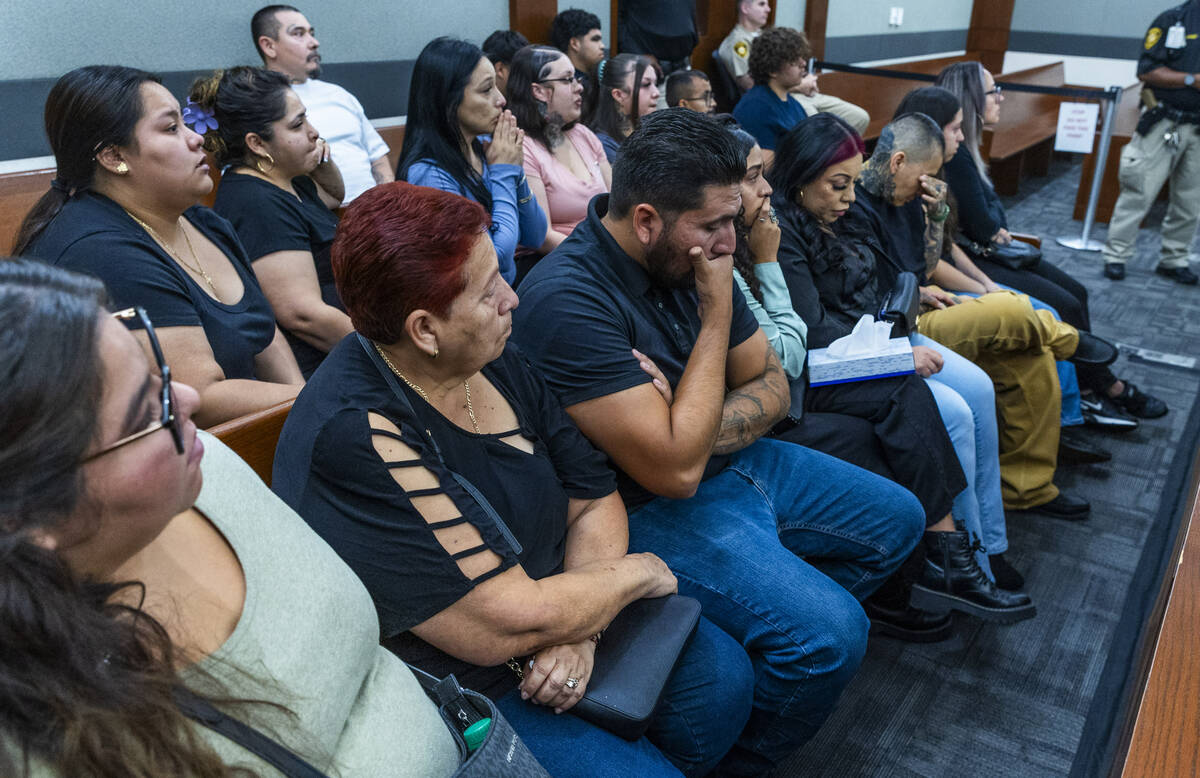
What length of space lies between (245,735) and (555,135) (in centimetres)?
251

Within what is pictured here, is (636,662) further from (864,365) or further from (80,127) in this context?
(80,127)

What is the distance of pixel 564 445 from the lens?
1316 millimetres

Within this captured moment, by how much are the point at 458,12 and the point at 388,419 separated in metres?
3.31

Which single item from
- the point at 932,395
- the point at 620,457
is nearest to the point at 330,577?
the point at 620,457

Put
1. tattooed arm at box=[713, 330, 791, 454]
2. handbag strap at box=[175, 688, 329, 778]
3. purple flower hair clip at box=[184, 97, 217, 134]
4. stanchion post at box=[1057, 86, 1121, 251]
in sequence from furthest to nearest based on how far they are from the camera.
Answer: stanchion post at box=[1057, 86, 1121, 251] < purple flower hair clip at box=[184, 97, 217, 134] < tattooed arm at box=[713, 330, 791, 454] < handbag strap at box=[175, 688, 329, 778]

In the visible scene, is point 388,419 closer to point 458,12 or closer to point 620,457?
point 620,457

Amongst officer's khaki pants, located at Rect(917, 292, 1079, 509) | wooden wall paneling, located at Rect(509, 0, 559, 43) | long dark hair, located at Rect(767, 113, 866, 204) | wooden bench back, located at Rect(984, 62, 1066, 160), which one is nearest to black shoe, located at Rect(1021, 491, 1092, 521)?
officer's khaki pants, located at Rect(917, 292, 1079, 509)

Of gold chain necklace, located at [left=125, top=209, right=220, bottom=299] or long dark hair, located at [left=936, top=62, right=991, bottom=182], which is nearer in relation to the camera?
gold chain necklace, located at [left=125, top=209, right=220, bottom=299]

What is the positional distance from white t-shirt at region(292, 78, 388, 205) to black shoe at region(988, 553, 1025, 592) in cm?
219

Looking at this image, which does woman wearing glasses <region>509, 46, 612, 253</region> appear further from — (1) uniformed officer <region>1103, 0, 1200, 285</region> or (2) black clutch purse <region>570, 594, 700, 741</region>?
(1) uniformed officer <region>1103, 0, 1200, 285</region>

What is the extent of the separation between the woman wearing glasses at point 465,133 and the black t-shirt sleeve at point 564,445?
1056 millimetres

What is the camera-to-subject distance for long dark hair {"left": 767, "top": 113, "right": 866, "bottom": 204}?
2.16 m

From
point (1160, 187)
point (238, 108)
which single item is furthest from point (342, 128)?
point (1160, 187)

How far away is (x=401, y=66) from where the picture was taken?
3699 mm
